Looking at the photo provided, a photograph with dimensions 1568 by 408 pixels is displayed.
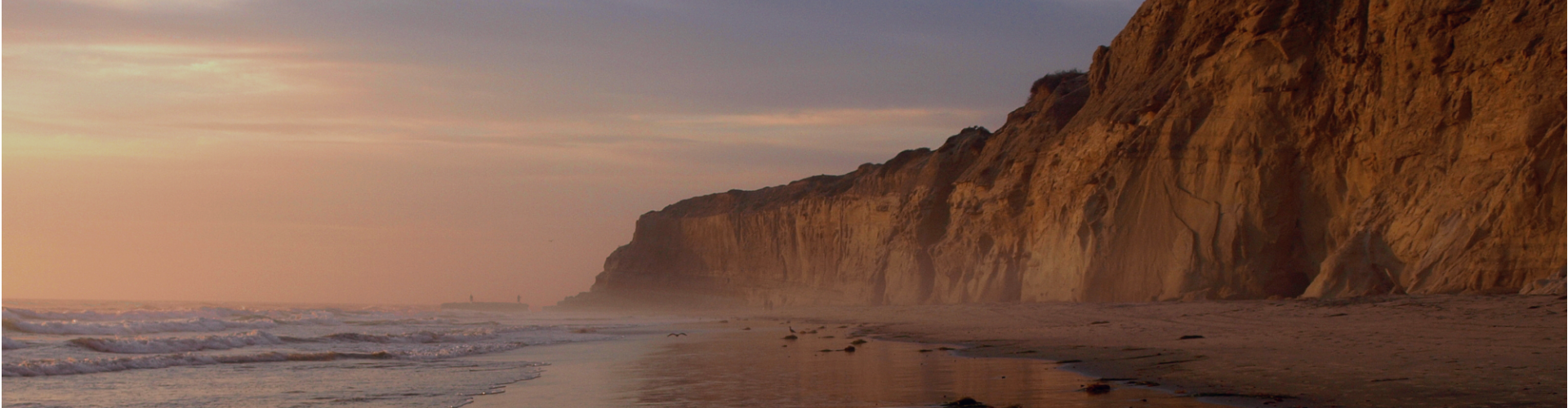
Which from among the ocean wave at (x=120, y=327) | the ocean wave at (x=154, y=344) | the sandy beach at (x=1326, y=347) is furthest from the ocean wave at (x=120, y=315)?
the sandy beach at (x=1326, y=347)

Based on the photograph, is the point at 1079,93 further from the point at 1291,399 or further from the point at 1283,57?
the point at 1291,399

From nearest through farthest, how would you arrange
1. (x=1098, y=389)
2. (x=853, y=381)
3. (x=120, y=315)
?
(x=1098, y=389)
(x=853, y=381)
(x=120, y=315)

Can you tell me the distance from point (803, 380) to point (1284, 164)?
47.9 ft

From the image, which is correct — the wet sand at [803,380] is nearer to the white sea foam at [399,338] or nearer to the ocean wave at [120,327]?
the white sea foam at [399,338]

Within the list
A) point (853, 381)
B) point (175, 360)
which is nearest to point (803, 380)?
point (853, 381)

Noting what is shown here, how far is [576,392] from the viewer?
29.9ft

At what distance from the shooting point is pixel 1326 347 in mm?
9492

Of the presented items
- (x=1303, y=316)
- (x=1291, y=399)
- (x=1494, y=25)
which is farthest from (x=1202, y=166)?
(x=1291, y=399)

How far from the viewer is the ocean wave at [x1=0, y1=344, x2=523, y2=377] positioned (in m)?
11.3

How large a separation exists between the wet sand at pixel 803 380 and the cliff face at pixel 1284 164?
822cm

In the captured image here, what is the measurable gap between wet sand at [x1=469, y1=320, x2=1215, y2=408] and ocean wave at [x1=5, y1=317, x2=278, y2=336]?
1201 cm

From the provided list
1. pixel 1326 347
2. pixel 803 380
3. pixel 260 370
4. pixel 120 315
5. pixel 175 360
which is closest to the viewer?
pixel 1326 347

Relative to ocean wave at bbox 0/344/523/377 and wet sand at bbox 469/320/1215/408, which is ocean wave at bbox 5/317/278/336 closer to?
ocean wave at bbox 0/344/523/377

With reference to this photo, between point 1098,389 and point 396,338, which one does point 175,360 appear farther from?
point 1098,389
